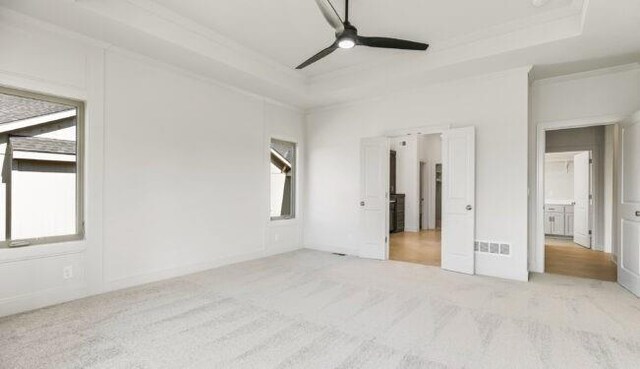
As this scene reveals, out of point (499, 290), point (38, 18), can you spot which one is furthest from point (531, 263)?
point (38, 18)

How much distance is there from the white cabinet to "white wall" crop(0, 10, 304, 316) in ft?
23.9

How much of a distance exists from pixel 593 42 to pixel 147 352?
5267mm

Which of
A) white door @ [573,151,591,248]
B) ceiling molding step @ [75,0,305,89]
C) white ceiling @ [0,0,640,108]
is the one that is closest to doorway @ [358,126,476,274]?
white ceiling @ [0,0,640,108]

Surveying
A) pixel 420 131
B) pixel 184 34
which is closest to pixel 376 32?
pixel 420 131

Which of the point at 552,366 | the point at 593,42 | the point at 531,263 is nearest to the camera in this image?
the point at 552,366

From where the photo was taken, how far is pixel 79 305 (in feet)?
10.6

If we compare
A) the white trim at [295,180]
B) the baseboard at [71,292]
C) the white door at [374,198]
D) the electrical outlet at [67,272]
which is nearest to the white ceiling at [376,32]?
the white door at [374,198]

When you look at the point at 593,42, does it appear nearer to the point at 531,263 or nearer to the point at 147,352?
the point at 531,263

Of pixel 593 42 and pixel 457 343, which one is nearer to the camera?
pixel 457 343

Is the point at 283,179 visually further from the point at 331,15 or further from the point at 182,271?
the point at 331,15

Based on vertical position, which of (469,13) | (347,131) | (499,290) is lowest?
(499,290)

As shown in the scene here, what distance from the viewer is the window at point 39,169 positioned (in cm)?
311

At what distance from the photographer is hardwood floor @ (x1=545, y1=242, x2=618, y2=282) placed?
4.49 m

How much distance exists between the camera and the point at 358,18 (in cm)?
368
